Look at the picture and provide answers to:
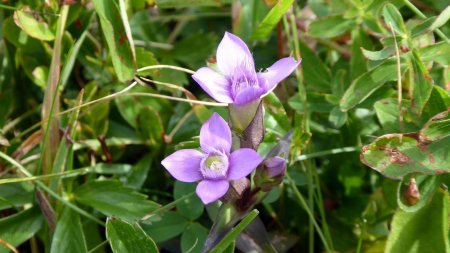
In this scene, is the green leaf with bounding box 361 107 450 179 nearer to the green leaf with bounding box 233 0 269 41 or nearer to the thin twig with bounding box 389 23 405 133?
the thin twig with bounding box 389 23 405 133

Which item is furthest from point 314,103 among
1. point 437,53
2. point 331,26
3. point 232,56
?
point 232,56

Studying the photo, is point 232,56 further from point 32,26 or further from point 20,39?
point 20,39

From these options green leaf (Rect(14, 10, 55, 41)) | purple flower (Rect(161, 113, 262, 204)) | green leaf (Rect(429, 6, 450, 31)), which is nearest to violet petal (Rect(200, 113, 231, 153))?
A: purple flower (Rect(161, 113, 262, 204))

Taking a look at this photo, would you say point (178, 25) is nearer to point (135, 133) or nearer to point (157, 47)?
point (157, 47)

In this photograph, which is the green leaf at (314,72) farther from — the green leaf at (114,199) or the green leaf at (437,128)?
the green leaf at (114,199)

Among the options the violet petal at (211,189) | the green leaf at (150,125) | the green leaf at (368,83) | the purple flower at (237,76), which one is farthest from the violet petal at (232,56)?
the green leaf at (150,125)

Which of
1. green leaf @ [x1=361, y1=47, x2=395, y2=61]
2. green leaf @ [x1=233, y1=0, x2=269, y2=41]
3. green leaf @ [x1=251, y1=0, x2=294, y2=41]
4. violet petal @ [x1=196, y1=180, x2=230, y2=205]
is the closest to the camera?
violet petal @ [x1=196, y1=180, x2=230, y2=205]

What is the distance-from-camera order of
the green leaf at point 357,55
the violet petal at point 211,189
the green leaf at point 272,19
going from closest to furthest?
the violet petal at point 211,189 < the green leaf at point 272,19 < the green leaf at point 357,55
